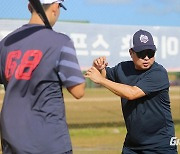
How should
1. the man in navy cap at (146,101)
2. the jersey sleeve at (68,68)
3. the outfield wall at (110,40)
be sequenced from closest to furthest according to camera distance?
the jersey sleeve at (68,68) → the man in navy cap at (146,101) → the outfield wall at (110,40)

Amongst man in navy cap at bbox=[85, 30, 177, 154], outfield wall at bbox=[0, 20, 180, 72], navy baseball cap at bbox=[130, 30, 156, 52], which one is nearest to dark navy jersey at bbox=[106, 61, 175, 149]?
man in navy cap at bbox=[85, 30, 177, 154]

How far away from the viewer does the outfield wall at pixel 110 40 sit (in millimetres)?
10820

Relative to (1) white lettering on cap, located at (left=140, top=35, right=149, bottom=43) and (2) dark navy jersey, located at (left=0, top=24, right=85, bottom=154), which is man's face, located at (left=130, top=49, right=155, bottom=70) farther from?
(2) dark navy jersey, located at (left=0, top=24, right=85, bottom=154)

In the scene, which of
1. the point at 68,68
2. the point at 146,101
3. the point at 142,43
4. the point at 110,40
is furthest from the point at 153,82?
the point at 110,40

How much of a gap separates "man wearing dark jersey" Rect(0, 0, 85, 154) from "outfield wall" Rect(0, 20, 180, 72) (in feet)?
25.6

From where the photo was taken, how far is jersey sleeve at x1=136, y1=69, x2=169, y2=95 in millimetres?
4203

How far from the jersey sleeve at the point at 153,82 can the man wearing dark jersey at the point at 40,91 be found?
150 cm

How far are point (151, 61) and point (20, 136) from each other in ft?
5.81

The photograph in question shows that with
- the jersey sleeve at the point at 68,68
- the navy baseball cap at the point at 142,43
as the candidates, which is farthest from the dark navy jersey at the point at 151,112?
the jersey sleeve at the point at 68,68

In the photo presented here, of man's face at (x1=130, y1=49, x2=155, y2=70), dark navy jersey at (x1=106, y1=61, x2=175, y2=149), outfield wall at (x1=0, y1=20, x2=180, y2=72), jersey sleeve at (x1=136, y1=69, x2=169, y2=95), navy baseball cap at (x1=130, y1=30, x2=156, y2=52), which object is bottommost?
dark navy jersey at (x1=106, y1=61, x2=175, y2=149)

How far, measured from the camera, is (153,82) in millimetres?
4230

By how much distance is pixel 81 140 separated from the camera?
1008 centimetres

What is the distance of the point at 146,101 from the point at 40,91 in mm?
1696

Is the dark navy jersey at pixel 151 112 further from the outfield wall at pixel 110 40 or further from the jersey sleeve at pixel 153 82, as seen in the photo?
the outfield wall at pixel 110 40
